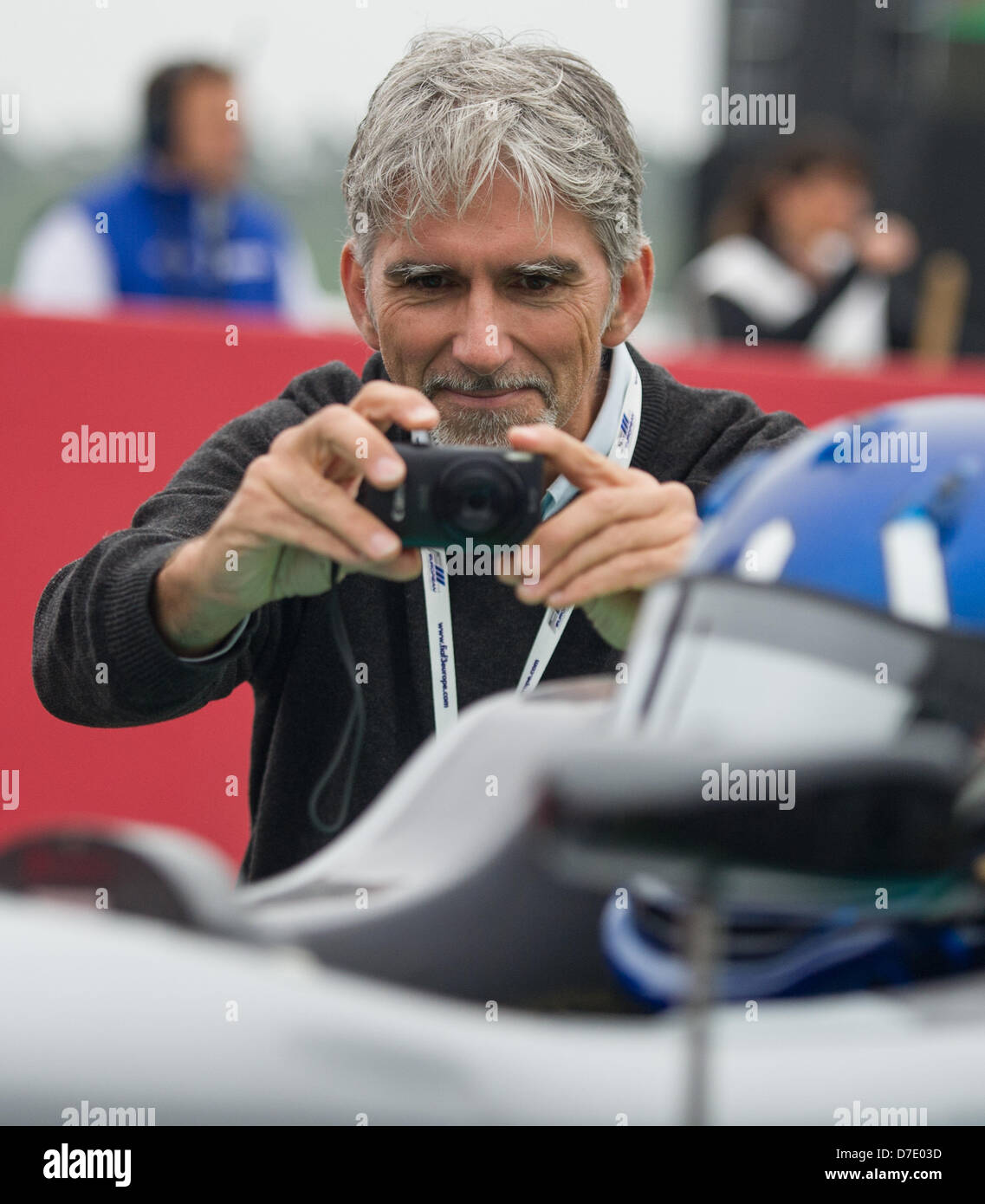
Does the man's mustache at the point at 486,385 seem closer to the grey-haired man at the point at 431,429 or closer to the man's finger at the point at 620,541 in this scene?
the grey-haired man at the point at 431,429

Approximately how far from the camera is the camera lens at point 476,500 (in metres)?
1.66

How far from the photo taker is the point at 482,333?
6.48 feet

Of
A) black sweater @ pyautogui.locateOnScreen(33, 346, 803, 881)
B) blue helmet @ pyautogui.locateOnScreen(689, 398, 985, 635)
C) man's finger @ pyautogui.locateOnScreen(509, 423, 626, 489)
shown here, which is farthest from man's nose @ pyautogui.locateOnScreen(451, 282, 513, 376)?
blue helmet @ pyautogui.locateOnScreen(689, 398, 985, 635)

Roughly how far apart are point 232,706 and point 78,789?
298 mm

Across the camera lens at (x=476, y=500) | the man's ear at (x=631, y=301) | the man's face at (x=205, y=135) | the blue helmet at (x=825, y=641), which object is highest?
the man's face at (x=205, y=135)

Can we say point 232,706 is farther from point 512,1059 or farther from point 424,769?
point 512,1059

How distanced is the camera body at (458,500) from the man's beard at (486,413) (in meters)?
0.34

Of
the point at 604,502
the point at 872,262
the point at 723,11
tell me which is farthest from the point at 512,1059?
the point at 723,11

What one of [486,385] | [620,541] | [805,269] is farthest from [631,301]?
[805,269]

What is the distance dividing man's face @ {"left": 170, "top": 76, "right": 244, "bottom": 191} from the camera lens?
3161 mm

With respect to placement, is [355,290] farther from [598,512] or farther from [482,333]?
[598,512]

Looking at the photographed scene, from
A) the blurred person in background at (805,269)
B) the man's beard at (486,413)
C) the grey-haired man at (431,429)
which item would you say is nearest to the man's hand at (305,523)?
the grey-haired man at (431,429)

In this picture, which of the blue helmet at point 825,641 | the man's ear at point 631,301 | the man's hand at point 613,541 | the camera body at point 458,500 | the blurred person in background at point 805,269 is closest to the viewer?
the blue helmet at point 825,641

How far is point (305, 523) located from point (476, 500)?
0.48ft
